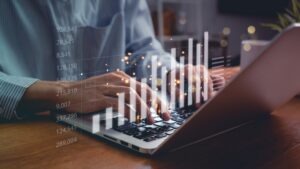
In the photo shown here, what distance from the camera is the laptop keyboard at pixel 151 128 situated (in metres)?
0.50

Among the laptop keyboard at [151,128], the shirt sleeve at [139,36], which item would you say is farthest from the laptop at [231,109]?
the shirt sleeve at [139,36]

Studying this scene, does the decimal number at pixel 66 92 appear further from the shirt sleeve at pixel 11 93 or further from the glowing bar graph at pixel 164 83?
the glowing bar graph at pixel 164 83

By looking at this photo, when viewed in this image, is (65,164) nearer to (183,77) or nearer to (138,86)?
(138,86)

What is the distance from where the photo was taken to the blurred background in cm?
265

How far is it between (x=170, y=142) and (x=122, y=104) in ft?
0.61

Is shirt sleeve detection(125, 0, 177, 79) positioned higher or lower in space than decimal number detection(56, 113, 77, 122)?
higher

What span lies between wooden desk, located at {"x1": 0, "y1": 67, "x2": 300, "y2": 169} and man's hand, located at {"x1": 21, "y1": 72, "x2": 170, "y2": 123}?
41 mm

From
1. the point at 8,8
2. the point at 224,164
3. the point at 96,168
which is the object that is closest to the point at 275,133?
the point at 224,164

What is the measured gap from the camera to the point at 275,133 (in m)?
0.58

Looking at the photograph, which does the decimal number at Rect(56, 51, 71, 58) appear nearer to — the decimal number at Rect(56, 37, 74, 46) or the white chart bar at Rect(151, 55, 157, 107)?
the decimal number at Rect(56, 37, 74, 46)

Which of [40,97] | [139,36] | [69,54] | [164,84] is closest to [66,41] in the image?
[69,54]

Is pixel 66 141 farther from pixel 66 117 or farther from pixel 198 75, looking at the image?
pixel 198 75

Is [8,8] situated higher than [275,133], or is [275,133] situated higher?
[8,8]

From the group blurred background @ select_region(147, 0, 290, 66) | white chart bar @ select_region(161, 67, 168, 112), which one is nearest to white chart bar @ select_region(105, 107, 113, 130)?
white chart bar @ select_region(161, 67, 168, 112)
